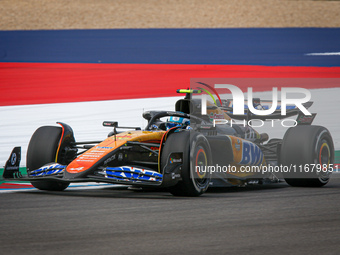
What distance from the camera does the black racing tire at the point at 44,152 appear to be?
7.35 m

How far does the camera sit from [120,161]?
712 cm

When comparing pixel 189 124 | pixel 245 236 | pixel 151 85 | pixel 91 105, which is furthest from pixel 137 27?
pixel 245 236

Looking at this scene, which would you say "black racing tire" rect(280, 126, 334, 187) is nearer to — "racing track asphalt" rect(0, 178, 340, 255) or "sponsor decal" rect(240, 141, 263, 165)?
"racing track asphalt" rect(0, 178, 340, 255)

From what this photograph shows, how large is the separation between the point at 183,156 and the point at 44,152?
1743 mm

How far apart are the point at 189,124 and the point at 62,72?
12.1m

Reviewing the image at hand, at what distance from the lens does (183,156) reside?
6.61 metres

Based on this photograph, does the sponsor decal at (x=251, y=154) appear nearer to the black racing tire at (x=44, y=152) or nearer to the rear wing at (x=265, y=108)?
the rear wing at (x=265, y=108)

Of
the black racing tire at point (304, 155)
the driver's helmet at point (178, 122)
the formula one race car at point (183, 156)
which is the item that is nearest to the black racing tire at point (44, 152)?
the formula one race car at point (183, 156)

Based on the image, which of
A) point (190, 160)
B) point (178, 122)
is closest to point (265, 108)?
point (178, 122)

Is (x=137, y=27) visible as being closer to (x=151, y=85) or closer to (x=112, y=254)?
(x=151, y=85)

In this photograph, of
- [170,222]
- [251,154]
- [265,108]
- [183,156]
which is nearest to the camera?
[170,222]

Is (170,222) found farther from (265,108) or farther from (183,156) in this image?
(265,108)

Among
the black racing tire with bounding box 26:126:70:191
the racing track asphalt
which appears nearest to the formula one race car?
the black racing tire with bounding box 26:126:70:191

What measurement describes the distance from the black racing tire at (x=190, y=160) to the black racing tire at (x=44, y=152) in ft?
4.66
